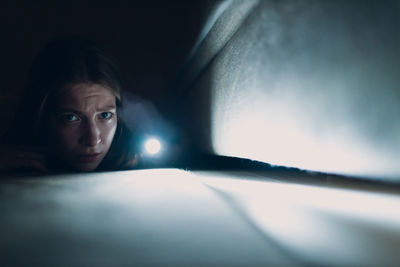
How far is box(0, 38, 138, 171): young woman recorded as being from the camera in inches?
40.3

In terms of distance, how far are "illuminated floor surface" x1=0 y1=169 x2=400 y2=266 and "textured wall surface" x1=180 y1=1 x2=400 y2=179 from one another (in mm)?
85

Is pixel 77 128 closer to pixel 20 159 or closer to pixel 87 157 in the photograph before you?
pixel 87 157

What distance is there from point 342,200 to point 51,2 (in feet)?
7.44

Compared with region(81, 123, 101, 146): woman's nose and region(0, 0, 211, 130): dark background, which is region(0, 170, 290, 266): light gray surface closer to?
region(81, 123, 101, 146): woman's nose

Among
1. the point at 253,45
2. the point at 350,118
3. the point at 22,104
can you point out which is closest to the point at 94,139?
the point at 22,104

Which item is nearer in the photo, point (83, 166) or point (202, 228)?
point (202, 228)

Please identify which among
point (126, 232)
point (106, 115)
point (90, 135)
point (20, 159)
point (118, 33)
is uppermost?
point (118, 33)

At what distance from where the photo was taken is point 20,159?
981 mm

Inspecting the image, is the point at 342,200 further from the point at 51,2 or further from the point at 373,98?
the point at 51,2

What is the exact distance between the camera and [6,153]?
0.99 meters

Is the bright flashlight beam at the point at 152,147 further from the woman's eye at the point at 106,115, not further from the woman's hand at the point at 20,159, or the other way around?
the woman's hand at the point at 20,159

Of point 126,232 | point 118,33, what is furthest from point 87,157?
point 118,33

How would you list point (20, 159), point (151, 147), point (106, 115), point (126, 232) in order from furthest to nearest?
point (151, 147) < point (106, 115) < point (20, 159) < point (126, 232)

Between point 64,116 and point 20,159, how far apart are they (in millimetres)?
228
